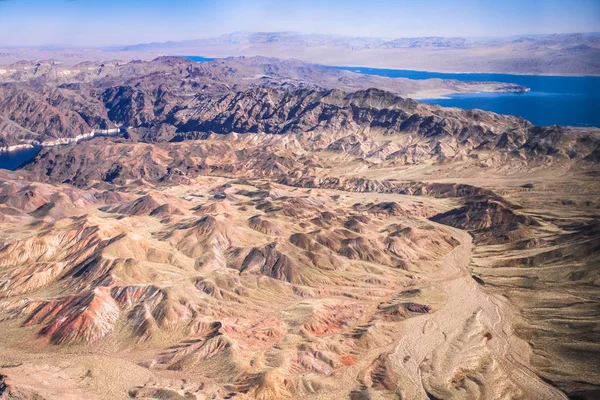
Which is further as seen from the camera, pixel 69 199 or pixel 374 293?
pixel 69 199

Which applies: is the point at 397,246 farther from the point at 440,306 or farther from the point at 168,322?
the point at 168,322

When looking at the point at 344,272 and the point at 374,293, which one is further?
the point at 344,272

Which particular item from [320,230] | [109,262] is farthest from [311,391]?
[320,230]

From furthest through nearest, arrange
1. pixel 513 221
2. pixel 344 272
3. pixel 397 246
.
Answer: pixel 513 221 < pixel 397 246 < pixel 344 272

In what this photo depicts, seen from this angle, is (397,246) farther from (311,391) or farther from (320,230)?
(311,391)

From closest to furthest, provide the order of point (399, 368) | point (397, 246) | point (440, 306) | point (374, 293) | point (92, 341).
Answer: point (399, 368) → point (92, 341) → point (440, 306) → point (374, 293) → point (397, 246)

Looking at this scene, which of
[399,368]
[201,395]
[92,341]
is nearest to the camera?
[201,395]

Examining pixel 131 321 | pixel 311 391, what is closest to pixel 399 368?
pixel 311 391

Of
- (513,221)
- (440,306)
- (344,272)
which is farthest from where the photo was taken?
(513,221)

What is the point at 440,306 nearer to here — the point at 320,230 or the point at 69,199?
the point at 320,230

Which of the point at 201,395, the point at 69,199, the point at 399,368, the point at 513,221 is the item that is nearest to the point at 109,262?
the point at 201,395
